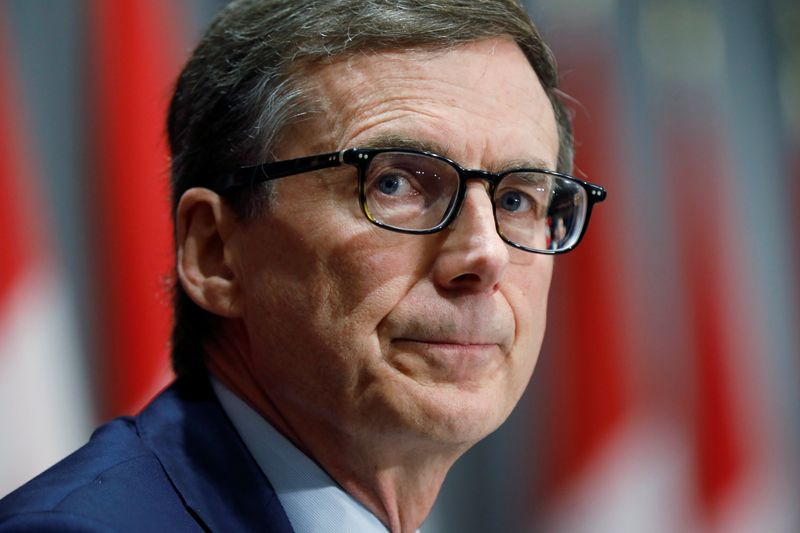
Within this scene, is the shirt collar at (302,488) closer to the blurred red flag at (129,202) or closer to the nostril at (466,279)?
the nostril at (466,279)

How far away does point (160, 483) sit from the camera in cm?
149

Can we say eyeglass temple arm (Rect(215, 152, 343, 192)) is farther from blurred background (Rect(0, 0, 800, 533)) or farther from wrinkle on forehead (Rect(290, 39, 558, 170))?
blurred background (Rect(0, 0, 800, 533))

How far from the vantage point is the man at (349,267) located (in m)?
1.54

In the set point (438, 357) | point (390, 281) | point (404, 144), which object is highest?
point (404, 144)

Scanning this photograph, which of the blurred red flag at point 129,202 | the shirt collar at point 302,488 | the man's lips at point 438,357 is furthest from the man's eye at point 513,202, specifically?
the blurred red flag at point 129,202

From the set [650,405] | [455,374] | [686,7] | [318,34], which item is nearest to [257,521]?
[455,374]

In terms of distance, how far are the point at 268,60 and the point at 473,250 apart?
0.55 metres

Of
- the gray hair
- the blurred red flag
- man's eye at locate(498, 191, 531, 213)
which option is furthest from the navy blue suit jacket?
the blurred red flag

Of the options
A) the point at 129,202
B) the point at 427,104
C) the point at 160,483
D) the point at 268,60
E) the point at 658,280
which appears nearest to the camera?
the point at 160,483

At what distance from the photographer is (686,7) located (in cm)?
339

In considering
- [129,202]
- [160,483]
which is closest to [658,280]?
[129,202]

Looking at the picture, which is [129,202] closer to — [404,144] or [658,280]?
[404,144]

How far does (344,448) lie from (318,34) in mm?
752

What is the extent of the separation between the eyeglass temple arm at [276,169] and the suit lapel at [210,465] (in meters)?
0.42
